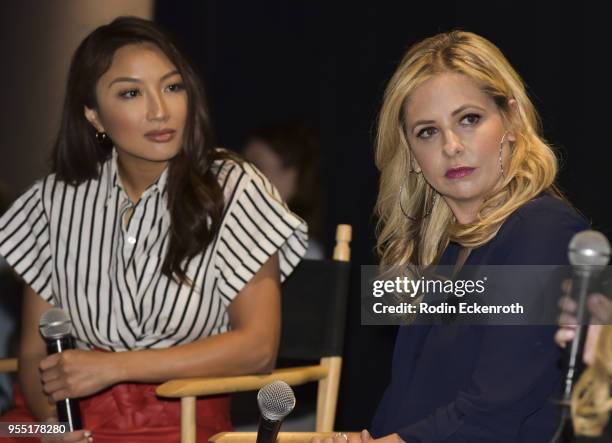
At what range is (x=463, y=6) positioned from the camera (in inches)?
113

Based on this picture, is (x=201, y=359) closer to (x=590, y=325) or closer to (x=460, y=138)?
(x=460, y=138)

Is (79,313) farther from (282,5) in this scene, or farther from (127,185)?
(282,5)

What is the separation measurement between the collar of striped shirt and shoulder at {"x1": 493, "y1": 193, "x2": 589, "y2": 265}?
976 millimetres

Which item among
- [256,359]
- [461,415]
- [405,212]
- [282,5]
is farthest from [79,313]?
[282,5]

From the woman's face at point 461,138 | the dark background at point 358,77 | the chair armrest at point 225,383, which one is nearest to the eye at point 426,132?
the woman's face at point 461,138

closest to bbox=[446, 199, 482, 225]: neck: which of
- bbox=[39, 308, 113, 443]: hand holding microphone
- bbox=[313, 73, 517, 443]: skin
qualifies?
bbox=[313, 73, 517, 443]: skin

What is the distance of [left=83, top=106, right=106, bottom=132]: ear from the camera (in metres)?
2.47

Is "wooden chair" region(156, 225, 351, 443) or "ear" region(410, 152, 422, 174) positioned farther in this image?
"wooden chair" region(156, 225, 351, 443)

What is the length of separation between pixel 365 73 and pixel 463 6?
582mm

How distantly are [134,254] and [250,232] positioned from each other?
0.27 metres

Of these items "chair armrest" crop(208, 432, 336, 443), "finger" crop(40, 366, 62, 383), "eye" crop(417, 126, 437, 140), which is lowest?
"chair armrest" crop(208, 432, 336, 443)

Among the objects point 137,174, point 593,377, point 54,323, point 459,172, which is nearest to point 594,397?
point 593,377

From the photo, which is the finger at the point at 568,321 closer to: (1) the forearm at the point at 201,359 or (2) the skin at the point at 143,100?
(1) the forearm at the point at 201,359

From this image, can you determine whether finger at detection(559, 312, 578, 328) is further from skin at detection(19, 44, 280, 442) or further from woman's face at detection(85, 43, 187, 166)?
woman's face at detection(85, 43, 187, 166)
